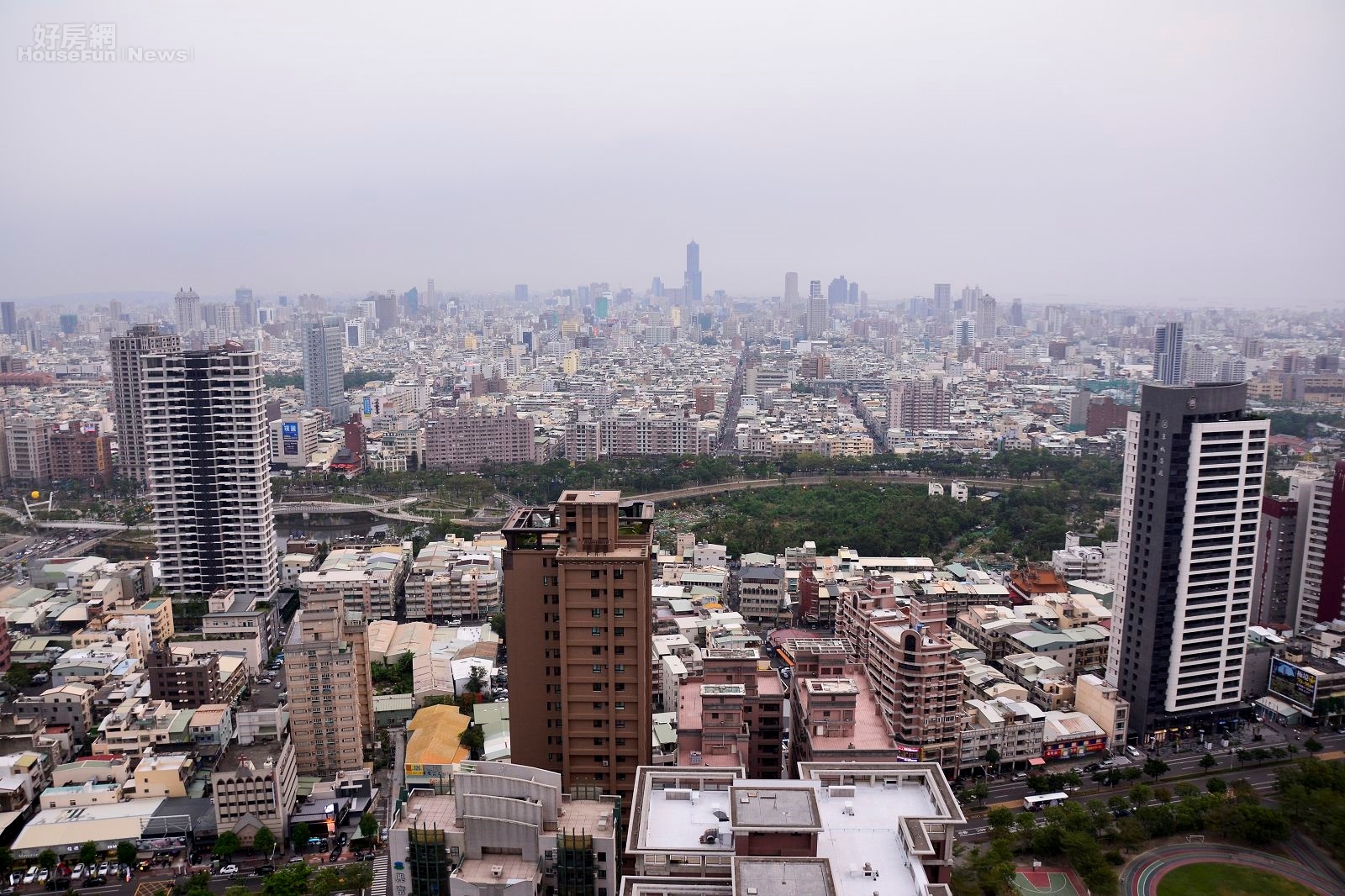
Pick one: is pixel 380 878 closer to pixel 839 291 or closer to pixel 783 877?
pixel 783 877

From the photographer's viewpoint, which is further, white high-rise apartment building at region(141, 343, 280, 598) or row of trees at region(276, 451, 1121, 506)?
row of trees at region(276, 451, 1121, 506)

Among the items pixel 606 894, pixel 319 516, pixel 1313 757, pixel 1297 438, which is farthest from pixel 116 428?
pixel 1297 438

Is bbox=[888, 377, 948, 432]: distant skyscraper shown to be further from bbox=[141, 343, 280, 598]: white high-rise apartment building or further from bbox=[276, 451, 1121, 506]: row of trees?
bbox=[141, 343, 280, 598]: white high-rise apartment building

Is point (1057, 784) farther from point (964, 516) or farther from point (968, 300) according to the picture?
point (968, 300)

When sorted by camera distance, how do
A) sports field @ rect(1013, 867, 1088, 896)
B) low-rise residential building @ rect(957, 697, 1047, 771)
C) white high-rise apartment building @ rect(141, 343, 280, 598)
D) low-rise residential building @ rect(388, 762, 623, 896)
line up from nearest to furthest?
1. low-rise residential building @ rect(388, 762, 623, 896)
2. sports field @ rect(1013, 867, 1088, 896)
3. low-rise residential building @ rect(957, 697, 1047, 771)
4. white high-rise apartment building @ rect(141, 343, 280, 598)

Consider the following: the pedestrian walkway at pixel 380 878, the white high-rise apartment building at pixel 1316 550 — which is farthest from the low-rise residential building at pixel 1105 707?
the pedestrian walkway at pixel 380 878

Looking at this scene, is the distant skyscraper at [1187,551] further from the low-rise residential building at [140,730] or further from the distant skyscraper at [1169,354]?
the distant skyscraper at [1169,354]

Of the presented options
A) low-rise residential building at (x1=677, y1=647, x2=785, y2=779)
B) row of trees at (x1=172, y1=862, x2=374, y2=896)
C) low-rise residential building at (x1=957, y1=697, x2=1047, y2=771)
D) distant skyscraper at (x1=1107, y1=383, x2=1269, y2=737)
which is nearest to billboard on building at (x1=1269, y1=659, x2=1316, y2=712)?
distant skyscraper at (x1=1107, y1=383, x2=1269, y2=737)
